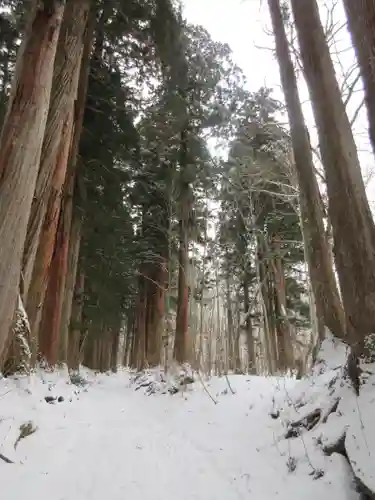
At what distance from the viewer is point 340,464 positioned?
279 centimetres

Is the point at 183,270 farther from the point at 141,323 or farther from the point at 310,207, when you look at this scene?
the point at 310,207

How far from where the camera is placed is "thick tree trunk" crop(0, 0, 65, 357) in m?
3.13

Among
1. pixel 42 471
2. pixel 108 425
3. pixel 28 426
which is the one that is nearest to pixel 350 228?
pixel 42 471

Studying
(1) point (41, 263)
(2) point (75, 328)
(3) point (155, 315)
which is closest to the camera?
(1) point (41, 263)

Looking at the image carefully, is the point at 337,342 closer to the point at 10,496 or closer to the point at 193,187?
the point at 10,496

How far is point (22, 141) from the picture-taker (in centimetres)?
344

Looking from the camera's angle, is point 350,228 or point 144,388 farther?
point 144,388

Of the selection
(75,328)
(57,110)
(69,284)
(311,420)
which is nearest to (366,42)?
(311,420)

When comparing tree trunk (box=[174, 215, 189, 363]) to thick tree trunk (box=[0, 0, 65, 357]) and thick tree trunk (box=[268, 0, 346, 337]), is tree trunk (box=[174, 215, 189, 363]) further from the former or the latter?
thick tree trunk (box=[0, 0, 65, 357])

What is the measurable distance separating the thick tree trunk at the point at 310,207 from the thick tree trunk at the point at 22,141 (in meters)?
3.92

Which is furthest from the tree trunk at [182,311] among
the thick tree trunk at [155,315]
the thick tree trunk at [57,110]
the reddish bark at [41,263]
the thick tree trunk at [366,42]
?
the thick tree trunk at [366,42]

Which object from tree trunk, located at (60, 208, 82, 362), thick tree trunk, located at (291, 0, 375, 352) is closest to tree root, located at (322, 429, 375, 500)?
thick tree trunk, located at (291, 0, 375, 352)

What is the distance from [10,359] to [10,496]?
10.9 feet

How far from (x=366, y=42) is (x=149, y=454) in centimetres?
432
